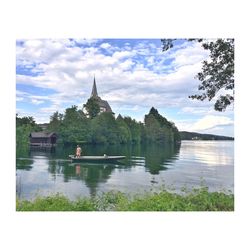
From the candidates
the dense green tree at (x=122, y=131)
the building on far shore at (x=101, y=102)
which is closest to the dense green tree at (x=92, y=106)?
the building on far shore at (x=101, y=102)

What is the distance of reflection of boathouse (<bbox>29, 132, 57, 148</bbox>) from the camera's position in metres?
4.71

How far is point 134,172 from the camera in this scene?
15.1 feet

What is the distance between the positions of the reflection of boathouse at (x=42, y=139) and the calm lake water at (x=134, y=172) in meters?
0.10

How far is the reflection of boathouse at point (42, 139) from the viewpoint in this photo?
15.5 ft

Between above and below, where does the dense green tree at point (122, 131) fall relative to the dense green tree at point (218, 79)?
below

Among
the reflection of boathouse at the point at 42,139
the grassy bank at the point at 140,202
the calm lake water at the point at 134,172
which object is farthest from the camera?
the reflection of boathouse at the point at 42,139

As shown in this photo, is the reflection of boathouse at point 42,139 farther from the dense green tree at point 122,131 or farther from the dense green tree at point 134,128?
the dense green tree at point 134,128

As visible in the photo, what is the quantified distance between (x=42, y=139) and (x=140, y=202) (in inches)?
49.2

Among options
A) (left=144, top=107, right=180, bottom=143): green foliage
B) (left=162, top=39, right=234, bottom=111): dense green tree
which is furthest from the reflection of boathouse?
(left=162, top=39, right=234, bottom=111): dense green tree
